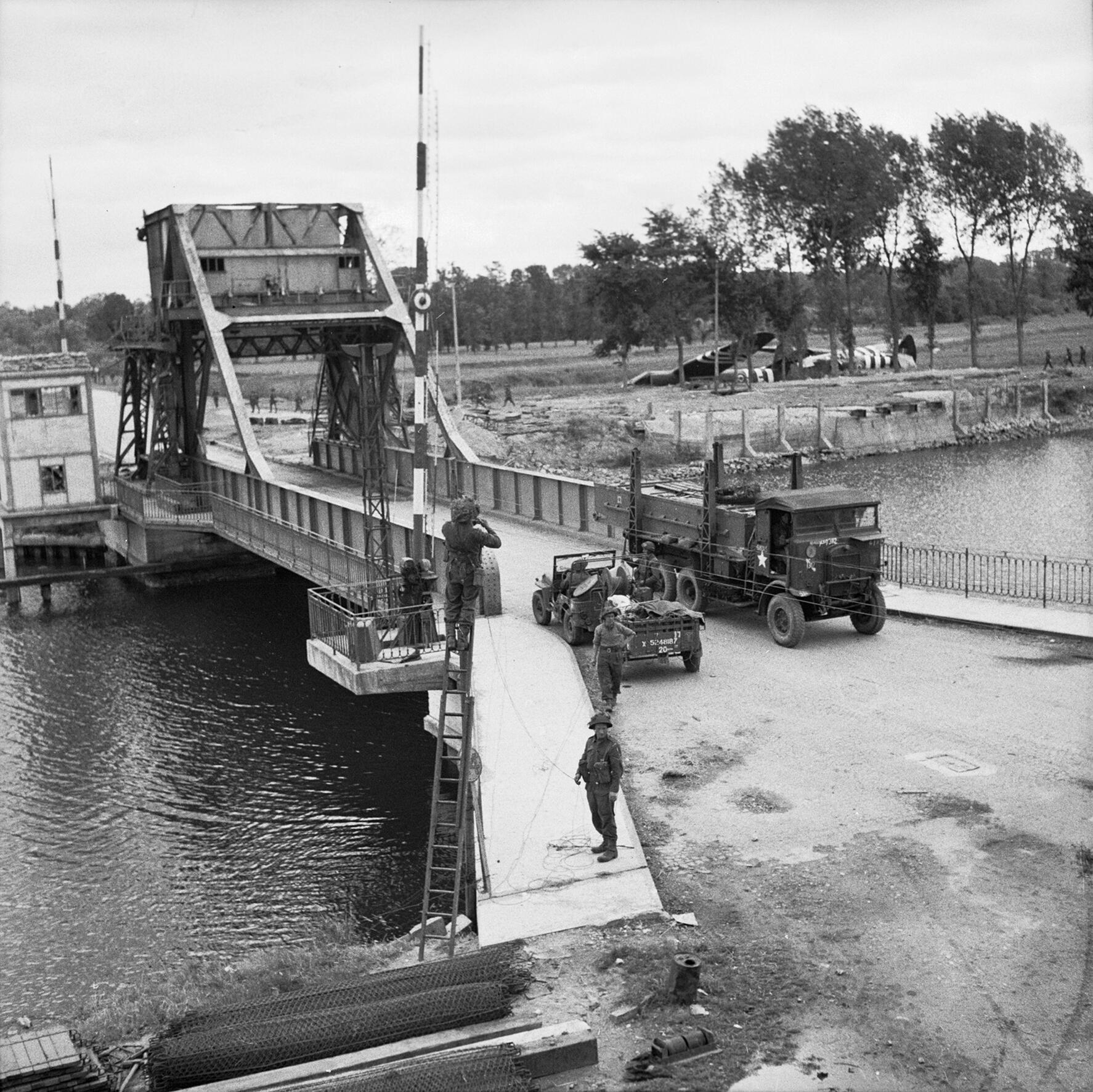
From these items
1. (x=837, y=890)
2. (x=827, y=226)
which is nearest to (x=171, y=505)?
(x=837, y=890)

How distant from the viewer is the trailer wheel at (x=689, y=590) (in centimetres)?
2448

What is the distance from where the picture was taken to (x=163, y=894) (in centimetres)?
1936

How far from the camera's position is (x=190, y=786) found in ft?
79.9

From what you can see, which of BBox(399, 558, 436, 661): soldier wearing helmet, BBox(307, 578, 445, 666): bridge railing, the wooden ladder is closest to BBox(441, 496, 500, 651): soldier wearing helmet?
the wooden ladder

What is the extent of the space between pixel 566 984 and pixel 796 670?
10.3 meters

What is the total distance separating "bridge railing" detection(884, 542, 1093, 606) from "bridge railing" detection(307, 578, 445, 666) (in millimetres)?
9769

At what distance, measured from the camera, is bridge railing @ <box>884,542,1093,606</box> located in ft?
86.8

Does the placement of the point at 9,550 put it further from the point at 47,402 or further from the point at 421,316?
the point at 421,316

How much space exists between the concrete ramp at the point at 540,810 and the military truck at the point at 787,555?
3332 mm

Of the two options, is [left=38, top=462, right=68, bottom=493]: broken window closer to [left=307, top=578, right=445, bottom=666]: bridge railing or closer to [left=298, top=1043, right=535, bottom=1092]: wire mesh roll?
[left=307, top=578, right=445, bottom=666]: bridge railing

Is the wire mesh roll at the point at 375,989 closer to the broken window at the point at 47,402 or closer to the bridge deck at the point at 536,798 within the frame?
the bridge deck at the point at 536,798

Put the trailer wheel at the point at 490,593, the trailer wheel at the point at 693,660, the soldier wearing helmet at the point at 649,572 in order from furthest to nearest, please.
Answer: the trailer wheel at the point at 490,593, the soldier wearing helmet at the point at 649,572, the trailer wheel at the point at 693,660

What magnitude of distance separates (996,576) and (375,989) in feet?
77.9

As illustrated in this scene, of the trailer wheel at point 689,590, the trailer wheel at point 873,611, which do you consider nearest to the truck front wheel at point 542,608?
the trailer wheel at point 689,590
